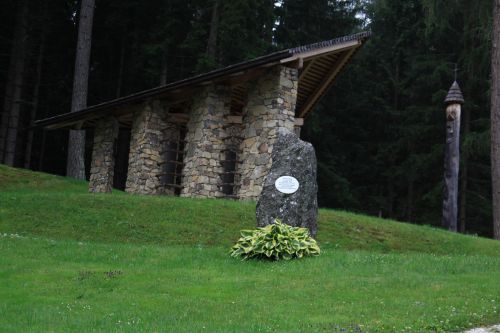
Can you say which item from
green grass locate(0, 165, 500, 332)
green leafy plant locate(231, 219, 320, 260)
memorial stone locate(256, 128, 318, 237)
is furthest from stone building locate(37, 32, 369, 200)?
green leafy plant locate(231, 219, 320, 260)

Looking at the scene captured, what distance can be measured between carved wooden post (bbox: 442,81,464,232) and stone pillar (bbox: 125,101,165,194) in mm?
9361

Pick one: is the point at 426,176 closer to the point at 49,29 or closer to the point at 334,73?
the point at 334,73

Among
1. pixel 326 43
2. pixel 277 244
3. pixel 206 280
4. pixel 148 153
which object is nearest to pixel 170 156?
pixel 148 153

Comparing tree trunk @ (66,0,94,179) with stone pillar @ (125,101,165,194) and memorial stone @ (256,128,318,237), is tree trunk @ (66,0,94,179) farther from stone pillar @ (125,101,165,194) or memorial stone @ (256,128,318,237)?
memorial stone @ (256,128,318,237)

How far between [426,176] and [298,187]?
2120 centimetres

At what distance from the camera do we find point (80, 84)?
25.9m

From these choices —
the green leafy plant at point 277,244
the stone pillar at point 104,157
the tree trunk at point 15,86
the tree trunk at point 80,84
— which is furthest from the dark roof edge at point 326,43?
the tree trunk at point 15,86

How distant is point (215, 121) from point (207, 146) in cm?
85

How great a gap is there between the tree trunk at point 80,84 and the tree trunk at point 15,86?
3.21 metres

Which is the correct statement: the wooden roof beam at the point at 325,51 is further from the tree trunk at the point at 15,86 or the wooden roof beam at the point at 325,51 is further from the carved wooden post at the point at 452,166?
the tree trunk at the point at 15,86

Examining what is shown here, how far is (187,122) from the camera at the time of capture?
830 inches

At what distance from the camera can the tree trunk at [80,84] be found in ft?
84.9

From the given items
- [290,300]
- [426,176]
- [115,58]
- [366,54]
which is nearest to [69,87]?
[115,58]

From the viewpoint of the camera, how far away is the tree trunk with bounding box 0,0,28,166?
27562mm
